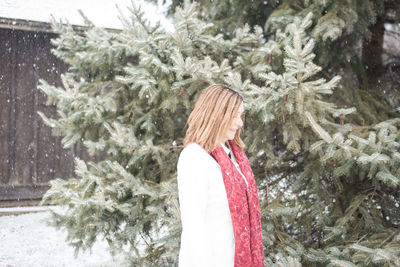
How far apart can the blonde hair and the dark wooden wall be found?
8592mm

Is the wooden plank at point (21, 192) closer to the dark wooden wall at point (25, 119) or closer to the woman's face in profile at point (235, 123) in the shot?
the dark wooden wall at point (25, 119)

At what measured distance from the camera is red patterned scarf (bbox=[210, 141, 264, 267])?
2352 mm

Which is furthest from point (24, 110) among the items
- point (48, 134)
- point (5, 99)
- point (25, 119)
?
point (48, 134)

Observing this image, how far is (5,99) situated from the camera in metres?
9.84

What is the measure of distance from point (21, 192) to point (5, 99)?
223 cm

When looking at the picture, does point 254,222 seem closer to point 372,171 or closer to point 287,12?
point 372,171

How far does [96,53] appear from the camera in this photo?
4.66 meters

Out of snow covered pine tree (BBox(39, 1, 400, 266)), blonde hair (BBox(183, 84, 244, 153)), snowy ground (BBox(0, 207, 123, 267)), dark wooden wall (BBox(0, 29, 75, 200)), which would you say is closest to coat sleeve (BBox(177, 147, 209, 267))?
blonde hair (BBox(183, 84, 244, 153))

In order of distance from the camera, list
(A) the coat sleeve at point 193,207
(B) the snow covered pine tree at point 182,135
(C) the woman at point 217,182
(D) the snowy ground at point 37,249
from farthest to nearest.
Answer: (D) the snowy ground at point 37,249, (B) the snow covered pine tree at point 182,135, (C) the woman at point 217,182, (A) the coat sleeve at point 193,207

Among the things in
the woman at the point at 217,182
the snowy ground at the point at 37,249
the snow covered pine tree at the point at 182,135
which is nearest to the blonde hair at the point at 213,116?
the woman at the point at 217,182

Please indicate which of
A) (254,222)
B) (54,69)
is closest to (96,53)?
(254,222)

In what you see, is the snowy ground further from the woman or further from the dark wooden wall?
the woman

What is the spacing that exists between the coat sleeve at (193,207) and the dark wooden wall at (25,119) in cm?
872

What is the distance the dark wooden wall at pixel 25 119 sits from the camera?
32.3ft
